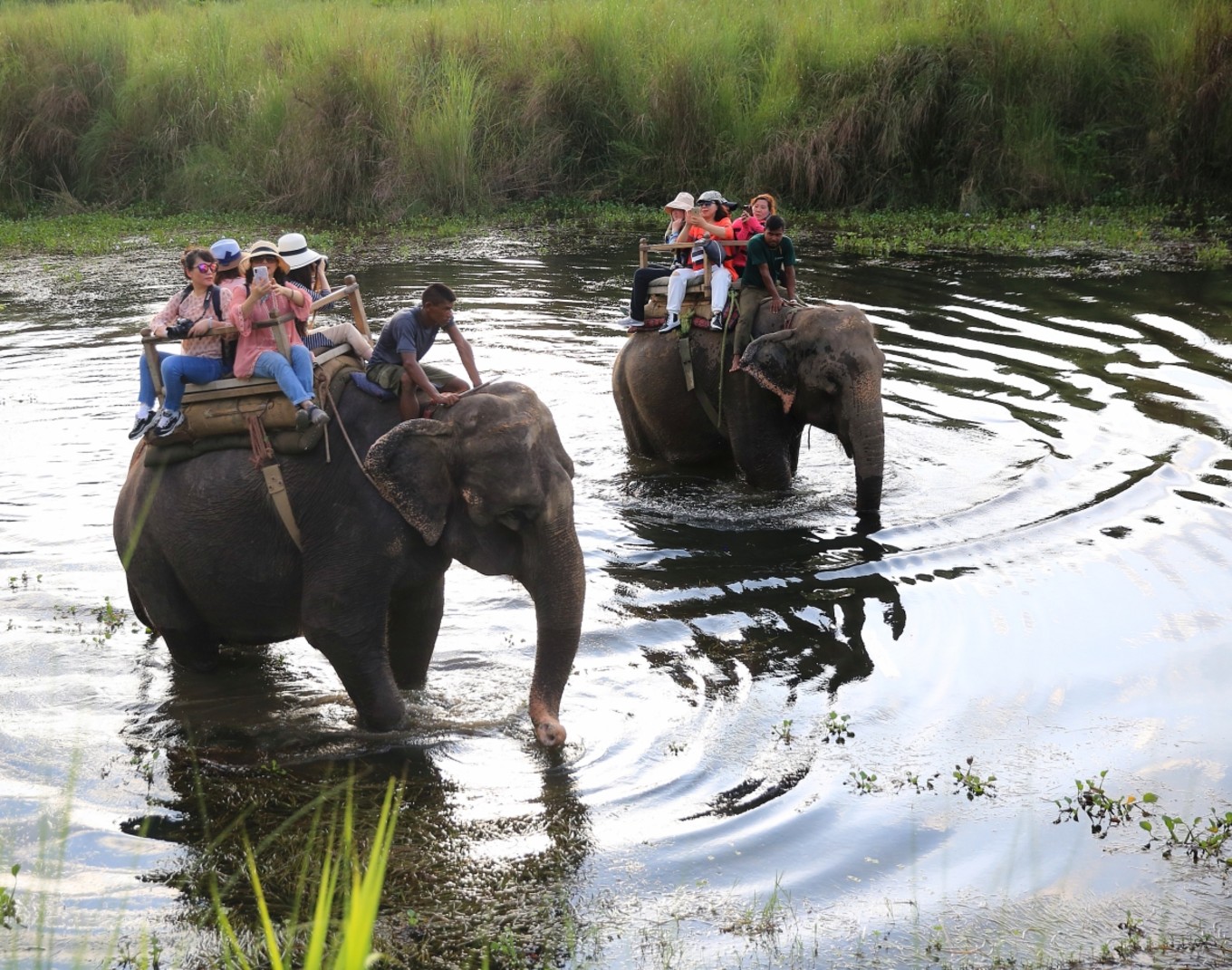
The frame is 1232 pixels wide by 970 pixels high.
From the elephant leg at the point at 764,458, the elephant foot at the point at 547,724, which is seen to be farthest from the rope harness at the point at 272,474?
the elephant leg at the point at 764,458

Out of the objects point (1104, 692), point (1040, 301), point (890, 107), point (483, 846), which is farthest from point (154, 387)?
point (890, 107)

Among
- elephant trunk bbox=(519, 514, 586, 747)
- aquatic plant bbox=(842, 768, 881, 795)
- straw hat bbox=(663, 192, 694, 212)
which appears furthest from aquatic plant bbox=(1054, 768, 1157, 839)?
straw hat bbox=(663, 192, 694, 212)

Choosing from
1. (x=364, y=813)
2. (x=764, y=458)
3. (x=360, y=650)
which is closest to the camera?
(x=364, y=813)

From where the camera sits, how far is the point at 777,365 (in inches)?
332

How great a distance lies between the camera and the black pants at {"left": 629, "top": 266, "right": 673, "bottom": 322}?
31.6 ft

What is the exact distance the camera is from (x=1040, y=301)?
14.0 meters

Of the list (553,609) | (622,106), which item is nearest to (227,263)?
(553,609)

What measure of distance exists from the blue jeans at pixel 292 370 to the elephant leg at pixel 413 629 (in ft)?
3.00

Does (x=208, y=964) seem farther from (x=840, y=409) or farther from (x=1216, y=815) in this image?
(x=840, y=409)

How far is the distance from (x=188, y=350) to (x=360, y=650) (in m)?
1.62

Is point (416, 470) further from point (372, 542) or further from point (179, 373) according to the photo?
point (179, 373)

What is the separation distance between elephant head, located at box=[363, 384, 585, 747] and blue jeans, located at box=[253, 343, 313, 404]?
1.77ft

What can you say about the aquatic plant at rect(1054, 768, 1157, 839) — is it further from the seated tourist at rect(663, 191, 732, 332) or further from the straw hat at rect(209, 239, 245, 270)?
the seated tourist at rect(663, 191, 732, 332)

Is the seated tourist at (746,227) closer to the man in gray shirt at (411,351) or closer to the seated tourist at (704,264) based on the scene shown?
the seated tourist at (704,264)
